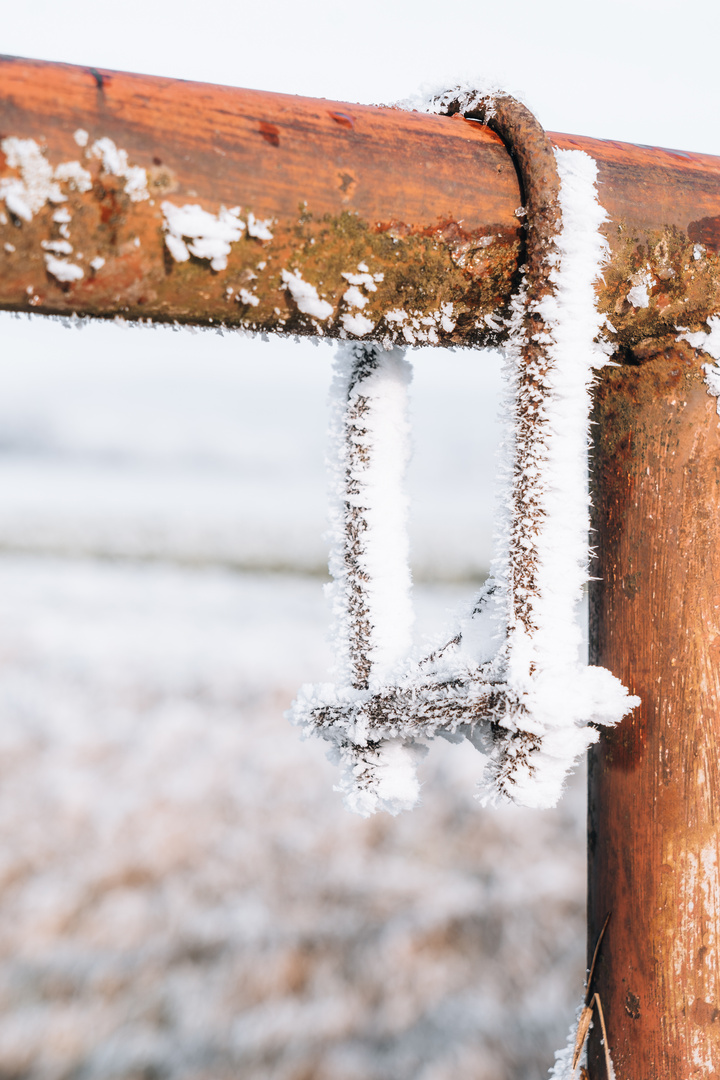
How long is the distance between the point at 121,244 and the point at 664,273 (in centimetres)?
35

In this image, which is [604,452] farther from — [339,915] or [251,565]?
[251,565]

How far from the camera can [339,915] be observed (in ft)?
6.58

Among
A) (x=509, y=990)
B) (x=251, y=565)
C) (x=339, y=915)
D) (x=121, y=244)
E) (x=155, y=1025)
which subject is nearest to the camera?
(x=121, y=244)

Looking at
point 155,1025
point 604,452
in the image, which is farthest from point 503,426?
point 155,1025

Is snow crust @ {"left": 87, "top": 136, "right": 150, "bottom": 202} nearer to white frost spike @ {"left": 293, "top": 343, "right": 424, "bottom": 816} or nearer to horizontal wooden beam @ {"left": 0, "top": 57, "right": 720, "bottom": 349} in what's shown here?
horizontal wooden beam @ {"left": 0, "top": 57, "right": 720, "bottom": 349}

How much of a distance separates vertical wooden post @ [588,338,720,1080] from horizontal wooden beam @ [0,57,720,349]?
0.09m

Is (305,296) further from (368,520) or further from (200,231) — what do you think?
(368,520)

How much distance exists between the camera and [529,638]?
46 cm

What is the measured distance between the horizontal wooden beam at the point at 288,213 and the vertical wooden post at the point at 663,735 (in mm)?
85

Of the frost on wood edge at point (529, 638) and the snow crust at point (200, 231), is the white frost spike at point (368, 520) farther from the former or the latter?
the snow crust at point (200, 231)

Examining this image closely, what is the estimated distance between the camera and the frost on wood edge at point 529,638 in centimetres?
44

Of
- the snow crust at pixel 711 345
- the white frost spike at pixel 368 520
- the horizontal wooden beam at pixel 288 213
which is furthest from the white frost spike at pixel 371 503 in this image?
the snow crust at pixel 711 345

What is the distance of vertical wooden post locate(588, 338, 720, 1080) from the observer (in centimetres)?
50

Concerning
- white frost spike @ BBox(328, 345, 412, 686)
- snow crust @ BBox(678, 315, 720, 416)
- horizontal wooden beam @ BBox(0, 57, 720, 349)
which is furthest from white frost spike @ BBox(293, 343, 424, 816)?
snow crust @ BBox(678, 315, 720, 416)
